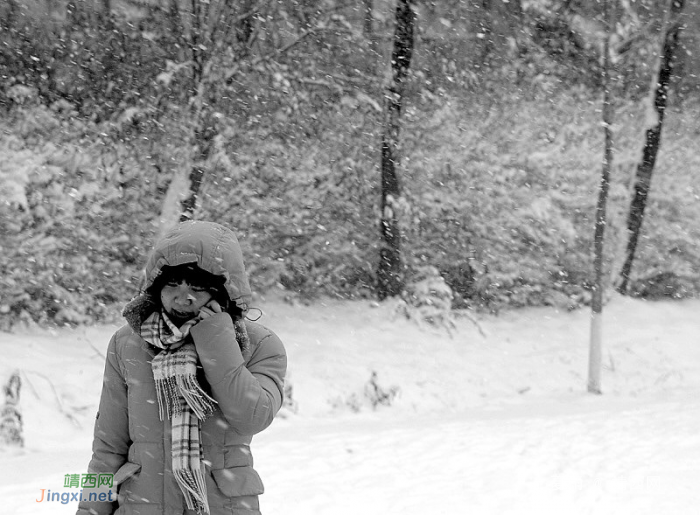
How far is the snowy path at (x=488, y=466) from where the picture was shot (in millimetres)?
5855

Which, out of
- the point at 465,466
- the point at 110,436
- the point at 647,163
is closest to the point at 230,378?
the point at 110,436

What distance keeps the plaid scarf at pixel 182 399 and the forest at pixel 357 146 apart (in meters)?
7.43

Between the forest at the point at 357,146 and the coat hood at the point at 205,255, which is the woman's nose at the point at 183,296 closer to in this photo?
the coat hood at the point at 205,255

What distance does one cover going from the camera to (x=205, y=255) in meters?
1.99

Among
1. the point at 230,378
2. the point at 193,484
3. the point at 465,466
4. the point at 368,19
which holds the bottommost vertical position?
the point at 465,466

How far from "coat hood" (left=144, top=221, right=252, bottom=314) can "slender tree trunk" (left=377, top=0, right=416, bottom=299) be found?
1087 centimetres

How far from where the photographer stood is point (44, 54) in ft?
34.8

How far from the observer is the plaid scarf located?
194 centimetres

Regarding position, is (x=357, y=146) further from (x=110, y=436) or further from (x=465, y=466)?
(x=110, y=436)

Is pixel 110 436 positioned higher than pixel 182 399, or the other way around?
pixel 182 399

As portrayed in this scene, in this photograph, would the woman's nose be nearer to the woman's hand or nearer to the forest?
the woman's hand

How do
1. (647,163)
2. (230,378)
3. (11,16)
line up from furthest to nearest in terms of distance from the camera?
(647,163) < (11,16) < (230,378)

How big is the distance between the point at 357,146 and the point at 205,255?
36.2 feet

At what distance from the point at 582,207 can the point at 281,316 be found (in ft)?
21.5
